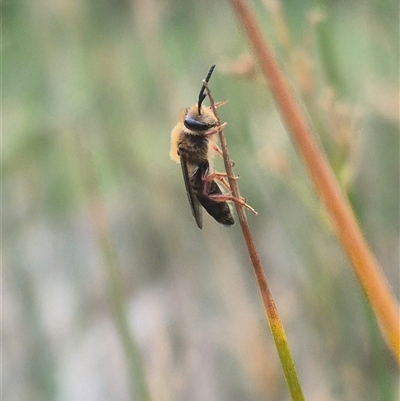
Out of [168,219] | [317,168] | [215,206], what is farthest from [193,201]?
[168,219]

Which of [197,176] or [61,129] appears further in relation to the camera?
[61,129]

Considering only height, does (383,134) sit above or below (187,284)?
above

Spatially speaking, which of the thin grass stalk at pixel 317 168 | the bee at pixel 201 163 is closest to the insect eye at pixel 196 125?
the bee at pixel 201 163

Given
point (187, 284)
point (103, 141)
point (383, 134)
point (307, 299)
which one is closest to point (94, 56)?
point (103, 141)

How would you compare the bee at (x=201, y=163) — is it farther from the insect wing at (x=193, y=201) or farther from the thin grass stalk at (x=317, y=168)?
the thin grass stalk at (x=317, y=168)

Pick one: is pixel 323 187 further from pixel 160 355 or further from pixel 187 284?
pixel 187 284

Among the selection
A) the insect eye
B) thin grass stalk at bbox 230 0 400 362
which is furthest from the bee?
thin grass stalk at bbox 230 0 400 362

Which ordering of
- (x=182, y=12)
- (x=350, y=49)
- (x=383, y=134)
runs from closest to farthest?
(x=383, y=134) < (x=350, y=49) < (x=182, y=12)

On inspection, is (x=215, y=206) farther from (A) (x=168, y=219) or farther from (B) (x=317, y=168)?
(A) (x=168, y=219)
